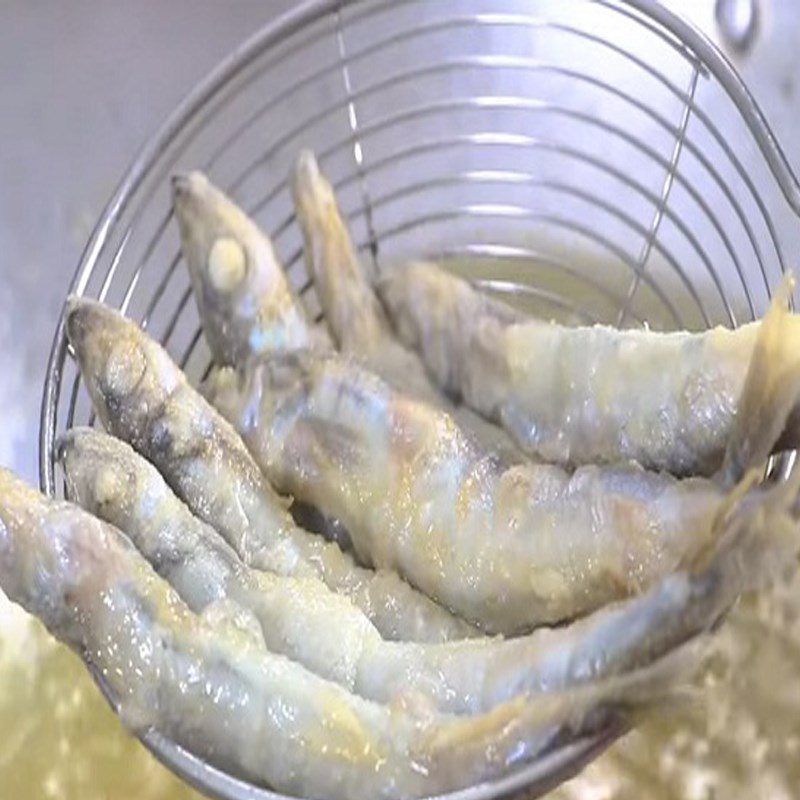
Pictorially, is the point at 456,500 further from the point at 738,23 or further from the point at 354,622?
the point at 738,23

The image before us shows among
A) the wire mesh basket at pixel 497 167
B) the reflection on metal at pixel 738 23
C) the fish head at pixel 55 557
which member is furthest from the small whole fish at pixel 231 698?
the reflection on metal at pixel 738 23

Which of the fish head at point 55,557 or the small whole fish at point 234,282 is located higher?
the small whole fish at point 234,282

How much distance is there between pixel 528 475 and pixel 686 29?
0.27m

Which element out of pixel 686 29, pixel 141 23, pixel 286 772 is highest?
pixel 686 29

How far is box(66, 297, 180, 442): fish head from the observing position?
0.85 metres

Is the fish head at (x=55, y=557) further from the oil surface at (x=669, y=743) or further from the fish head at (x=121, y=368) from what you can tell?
the oil surface at (x=669, y=743)

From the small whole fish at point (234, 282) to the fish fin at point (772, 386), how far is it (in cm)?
30

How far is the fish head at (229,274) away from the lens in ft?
2.95

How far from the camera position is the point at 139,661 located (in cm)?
75

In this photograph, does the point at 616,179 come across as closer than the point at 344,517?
No

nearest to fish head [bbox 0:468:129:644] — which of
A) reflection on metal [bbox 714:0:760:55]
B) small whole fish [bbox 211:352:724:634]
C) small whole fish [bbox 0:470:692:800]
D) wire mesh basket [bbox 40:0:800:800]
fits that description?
small whole fish [bbox 0:470:692:800]

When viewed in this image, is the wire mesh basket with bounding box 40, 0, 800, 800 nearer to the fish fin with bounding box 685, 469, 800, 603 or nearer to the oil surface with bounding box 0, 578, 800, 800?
the oil surface with bounding box 0, 578, 800, 800

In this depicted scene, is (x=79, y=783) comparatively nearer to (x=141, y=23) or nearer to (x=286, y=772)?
(x=286, y=772)

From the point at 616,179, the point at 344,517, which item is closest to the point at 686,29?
the point at 616,179
